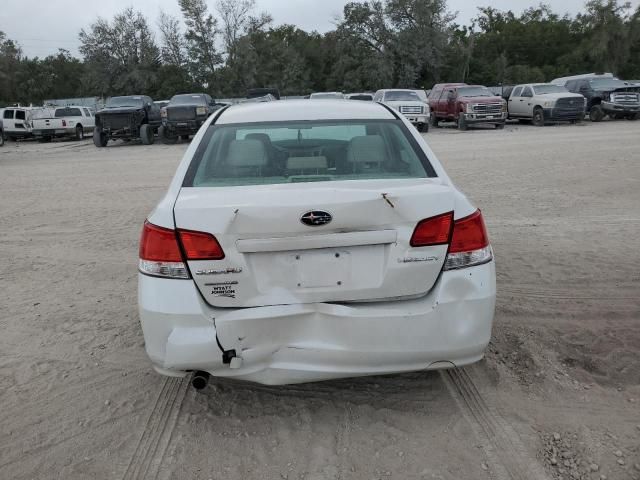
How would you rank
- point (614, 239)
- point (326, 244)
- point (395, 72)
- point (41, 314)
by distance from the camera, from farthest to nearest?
point (395, 72) < point (614, 239) < point (41, 314) < point (326, 244)

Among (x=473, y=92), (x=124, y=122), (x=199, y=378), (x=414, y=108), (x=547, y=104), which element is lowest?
(x=199, y=378)

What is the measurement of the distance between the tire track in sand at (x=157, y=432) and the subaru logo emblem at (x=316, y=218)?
135cm

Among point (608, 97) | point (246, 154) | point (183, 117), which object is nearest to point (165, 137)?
point (183, 117)

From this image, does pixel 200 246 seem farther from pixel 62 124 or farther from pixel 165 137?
pixel 62 124

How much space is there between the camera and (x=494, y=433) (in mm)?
2799

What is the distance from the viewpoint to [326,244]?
8.50 feet

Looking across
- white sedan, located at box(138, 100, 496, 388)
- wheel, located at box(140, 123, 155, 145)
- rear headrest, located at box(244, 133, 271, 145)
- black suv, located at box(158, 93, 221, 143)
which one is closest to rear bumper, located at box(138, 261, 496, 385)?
white sedan, located at box(138, 100, 496, 388)

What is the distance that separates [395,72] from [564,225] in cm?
4846

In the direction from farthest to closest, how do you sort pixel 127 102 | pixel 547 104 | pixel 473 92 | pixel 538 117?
pixel 473 92
pixel 538 117
pixel 127 102
pixel 547 104

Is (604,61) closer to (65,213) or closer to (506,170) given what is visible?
(506,170)

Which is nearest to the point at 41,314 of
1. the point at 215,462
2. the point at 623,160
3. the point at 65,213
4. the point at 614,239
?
the point at 215,462

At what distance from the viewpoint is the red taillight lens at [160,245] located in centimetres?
265

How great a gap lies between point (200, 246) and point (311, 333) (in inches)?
26.1

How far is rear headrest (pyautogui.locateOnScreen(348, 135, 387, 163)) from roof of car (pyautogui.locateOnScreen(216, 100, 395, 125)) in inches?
10.2
